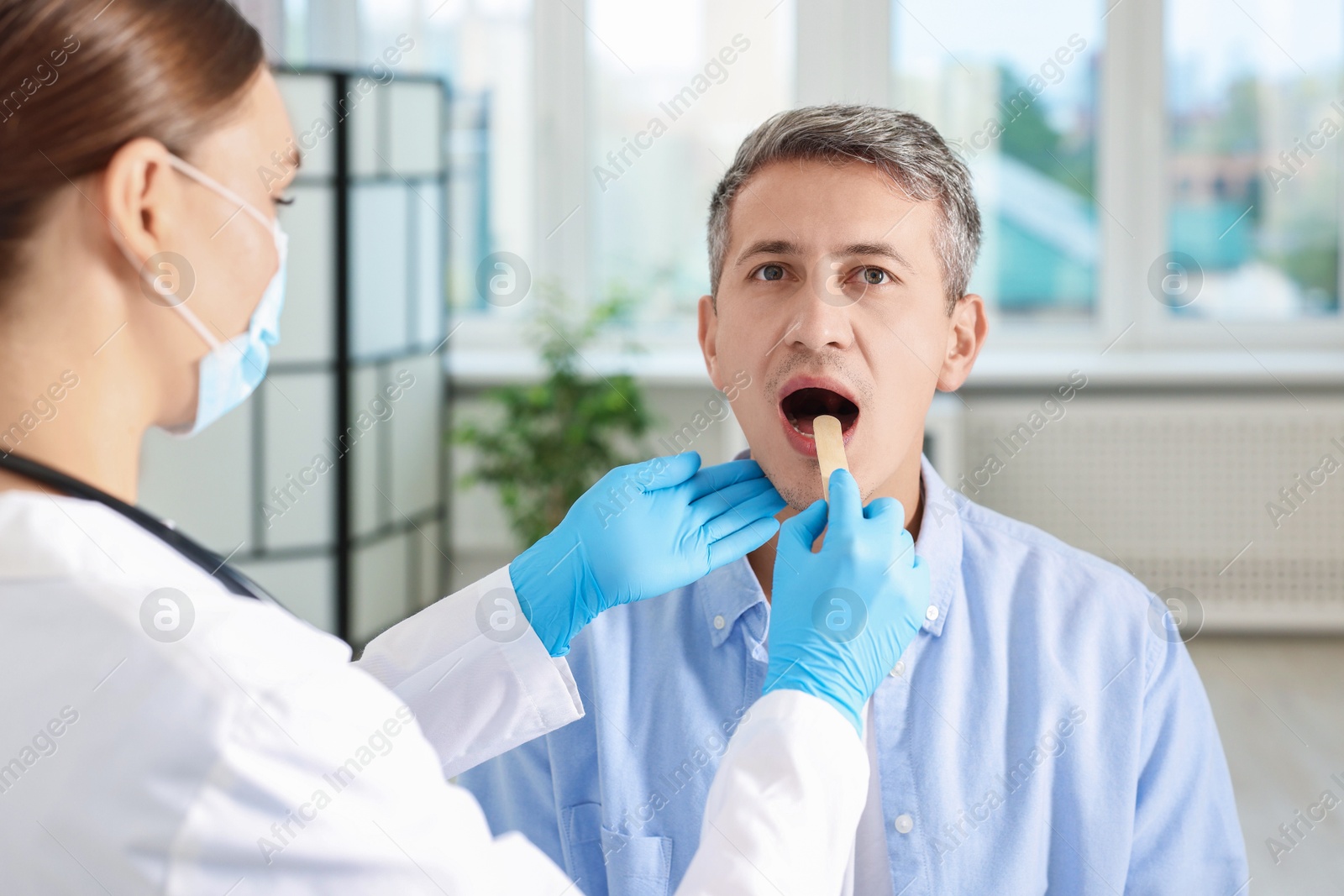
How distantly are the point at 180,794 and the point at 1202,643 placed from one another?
4052 millimetres

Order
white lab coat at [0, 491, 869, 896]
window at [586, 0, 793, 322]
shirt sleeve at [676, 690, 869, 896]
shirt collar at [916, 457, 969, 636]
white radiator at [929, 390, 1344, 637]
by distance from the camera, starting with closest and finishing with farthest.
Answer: white lab coat at [0, 491, 869, 896], shirt sleeve at [676, 690, 869, 896], shirt collar at [916, 457, 969, 636], white radiator at [929, 390, 1344, 637], window at [586, 0, 793, 322]

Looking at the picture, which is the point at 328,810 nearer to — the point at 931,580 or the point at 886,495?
the point at 931,580

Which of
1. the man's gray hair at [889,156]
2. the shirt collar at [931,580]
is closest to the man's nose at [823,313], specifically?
the man's gray hair at [889,156]

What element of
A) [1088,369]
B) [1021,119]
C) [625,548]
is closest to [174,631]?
[625,548]

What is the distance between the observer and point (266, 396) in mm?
3375

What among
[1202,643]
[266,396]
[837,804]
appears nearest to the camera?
[837,804]

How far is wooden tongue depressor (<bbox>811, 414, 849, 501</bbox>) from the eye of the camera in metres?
1.27

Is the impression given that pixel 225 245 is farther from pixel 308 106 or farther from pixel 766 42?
pixel 766 42

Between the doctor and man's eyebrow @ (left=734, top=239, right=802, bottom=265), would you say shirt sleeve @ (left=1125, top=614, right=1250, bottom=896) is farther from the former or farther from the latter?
man's eyebrow @ (left=734, top=239, right=802, bottom=265)

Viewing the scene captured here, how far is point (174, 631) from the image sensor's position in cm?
74

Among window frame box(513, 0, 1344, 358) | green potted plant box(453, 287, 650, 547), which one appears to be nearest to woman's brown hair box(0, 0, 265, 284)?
green potted plant box(453, 287, 650, 547)

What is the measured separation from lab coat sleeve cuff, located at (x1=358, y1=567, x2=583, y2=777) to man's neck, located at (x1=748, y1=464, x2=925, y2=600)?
322 millimetres

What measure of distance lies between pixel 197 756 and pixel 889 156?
3.30 ft

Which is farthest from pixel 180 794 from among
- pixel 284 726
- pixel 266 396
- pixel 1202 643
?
pixel 1202 643
